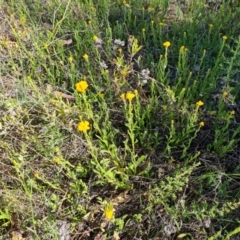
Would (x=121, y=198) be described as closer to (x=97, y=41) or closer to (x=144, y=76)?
(x=144, y=76)

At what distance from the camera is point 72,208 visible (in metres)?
1.75

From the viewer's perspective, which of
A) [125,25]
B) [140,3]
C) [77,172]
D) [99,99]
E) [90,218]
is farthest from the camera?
[140,3]

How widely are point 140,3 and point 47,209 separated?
2034 mm

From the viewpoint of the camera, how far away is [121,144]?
2023mm

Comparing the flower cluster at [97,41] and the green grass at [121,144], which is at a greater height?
the flower cluster at [97,41]

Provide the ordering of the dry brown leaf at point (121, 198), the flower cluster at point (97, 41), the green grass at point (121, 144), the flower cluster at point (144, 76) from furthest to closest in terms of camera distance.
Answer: the flower cluster at point (97, 41) < the flower cluster at point (144, 76) < the dry brown leaf at point (121, 198) < the green grass at point (121, 144)

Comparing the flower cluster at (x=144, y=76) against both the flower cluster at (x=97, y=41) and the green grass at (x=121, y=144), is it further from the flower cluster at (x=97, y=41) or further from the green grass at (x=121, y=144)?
the flower cluster at (x=97, y=41)

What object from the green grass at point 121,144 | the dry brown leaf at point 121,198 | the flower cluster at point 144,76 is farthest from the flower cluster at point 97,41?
the dry brown leaf at point 121,198

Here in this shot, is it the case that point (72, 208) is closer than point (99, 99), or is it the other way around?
point (72, 208)

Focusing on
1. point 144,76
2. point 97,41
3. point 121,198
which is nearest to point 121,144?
point 121,198

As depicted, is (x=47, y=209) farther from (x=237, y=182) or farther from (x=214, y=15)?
(x=214, y=15)

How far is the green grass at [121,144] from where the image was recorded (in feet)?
5.48

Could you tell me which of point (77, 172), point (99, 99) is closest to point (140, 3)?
point (99, 99)

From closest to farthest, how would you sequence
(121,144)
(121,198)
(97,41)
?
(121,198) → (121,144) → (97,41)
